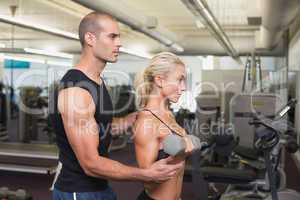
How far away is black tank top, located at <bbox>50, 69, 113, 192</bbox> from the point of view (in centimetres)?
139

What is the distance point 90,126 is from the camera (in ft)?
4.29

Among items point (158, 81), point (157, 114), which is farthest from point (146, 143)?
point (158, 81)

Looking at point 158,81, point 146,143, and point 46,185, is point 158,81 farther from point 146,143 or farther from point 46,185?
point 46,185

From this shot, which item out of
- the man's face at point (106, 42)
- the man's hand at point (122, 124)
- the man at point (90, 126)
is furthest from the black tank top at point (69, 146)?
the man's hand at point (122, 124)

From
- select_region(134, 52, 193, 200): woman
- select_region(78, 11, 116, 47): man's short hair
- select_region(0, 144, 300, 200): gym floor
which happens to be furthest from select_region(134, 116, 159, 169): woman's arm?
select_region(0, 144, 300, 200): gym floor

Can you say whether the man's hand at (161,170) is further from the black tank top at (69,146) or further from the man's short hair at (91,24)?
the man's short hair at (91,24)

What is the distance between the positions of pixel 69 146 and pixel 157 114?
1.17ft

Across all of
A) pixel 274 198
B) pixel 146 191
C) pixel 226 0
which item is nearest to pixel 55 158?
pixel 274 198

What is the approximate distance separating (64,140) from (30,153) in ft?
13.0

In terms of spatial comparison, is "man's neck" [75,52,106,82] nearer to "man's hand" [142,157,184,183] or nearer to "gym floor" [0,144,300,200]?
"man's hand" [142,157,184,183]

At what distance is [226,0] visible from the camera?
706cm

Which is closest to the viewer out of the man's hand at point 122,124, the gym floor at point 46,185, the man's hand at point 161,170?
the man's hand at point 161,170

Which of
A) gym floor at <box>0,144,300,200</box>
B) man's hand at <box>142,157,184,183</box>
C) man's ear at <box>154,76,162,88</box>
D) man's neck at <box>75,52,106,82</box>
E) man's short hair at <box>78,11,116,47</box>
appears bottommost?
gym floor at <box>0,144,300,200</box>

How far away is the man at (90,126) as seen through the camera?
1271 millimetres
